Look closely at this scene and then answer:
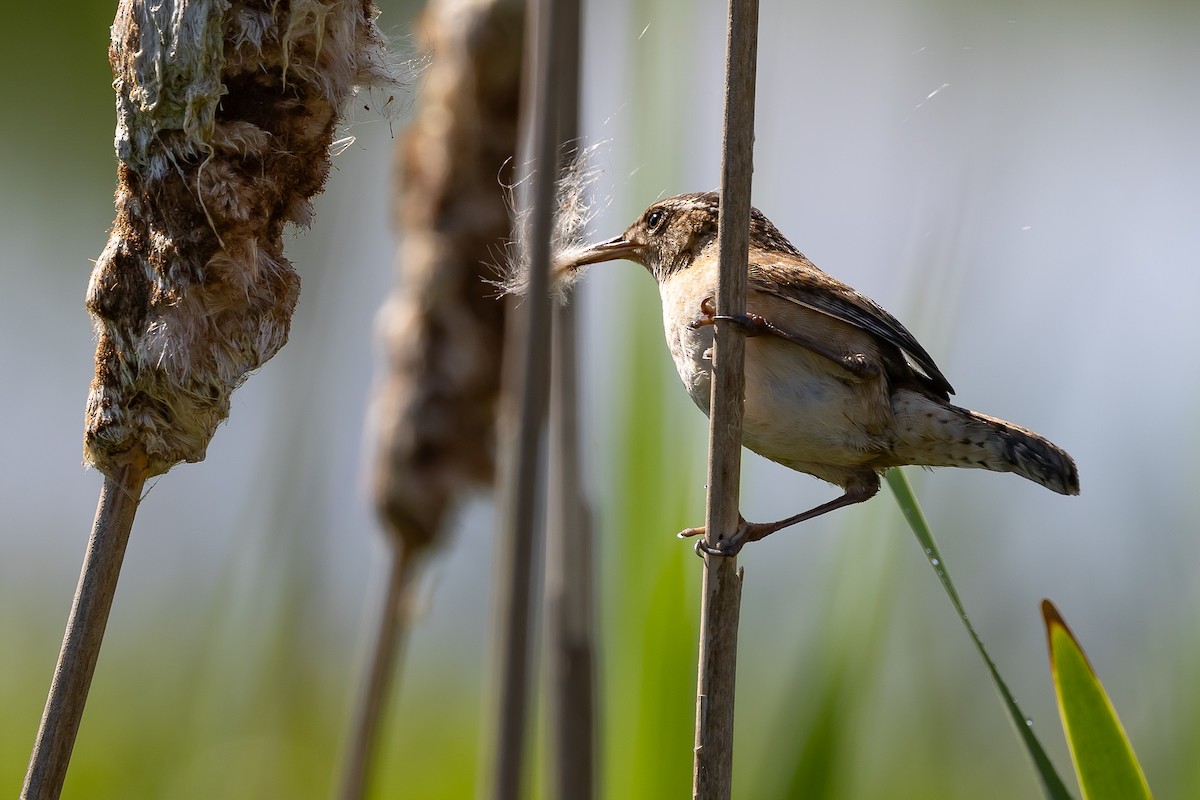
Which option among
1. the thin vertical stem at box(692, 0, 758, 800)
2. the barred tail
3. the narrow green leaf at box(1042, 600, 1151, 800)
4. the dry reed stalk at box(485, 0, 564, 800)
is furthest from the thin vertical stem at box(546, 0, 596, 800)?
the narrow green leaf at box(1042, 600, 1151, 800)

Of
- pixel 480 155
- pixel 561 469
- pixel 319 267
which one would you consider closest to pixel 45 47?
pixel 319 267

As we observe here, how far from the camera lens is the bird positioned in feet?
5.55

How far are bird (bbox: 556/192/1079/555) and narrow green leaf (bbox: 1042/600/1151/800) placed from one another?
597mm

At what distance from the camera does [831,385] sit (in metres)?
1.76

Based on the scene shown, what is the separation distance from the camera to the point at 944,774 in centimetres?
311

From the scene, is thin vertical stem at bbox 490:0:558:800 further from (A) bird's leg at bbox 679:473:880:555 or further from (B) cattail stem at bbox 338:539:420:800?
(B) cattail stem at bbox 338:539:420:800

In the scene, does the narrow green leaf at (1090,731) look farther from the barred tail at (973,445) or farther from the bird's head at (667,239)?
the bird's head at (667,239)

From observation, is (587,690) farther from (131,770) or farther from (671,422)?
(131,770)

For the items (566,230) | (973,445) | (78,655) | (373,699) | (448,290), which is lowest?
(78,655)

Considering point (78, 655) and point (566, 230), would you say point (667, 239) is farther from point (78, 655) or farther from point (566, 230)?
point (78, 655)

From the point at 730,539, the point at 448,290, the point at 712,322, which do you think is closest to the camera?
the point at 730,539

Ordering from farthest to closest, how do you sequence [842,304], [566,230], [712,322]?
[566,230]
[842,304]
[712,322]

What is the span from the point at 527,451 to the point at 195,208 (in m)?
0.50

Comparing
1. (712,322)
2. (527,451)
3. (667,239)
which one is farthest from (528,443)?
(667,239)
